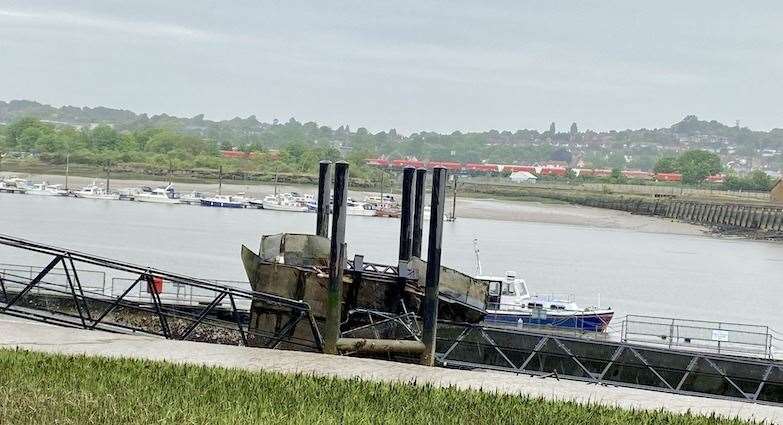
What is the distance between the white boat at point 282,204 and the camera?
547 ft

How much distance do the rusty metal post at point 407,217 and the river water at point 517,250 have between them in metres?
36.4

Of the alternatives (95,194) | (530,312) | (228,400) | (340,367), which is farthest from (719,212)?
(228,400)

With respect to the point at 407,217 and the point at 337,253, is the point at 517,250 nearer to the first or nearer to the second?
the point at 407,217

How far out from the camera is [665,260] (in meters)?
113

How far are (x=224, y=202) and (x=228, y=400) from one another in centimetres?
15759

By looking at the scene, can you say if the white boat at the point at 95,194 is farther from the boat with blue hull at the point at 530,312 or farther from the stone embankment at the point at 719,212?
the boat with blue hull at the point at 530,312

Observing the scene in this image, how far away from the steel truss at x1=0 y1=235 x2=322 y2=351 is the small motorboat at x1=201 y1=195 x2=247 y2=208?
395 ft

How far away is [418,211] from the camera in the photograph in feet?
102

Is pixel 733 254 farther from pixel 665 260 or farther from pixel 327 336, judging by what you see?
pixel 327 336

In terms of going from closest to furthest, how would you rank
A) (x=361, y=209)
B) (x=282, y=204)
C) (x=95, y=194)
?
(x=361, y=209)
(x=282, y=204)
(x=95, y=194)

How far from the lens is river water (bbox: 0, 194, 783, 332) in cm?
7569

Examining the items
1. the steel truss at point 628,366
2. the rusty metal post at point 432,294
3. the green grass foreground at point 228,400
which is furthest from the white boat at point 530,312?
the green grass foreground at point 228,400

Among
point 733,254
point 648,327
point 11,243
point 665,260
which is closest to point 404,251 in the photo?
point 11,243

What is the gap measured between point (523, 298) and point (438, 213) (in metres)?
22.9
